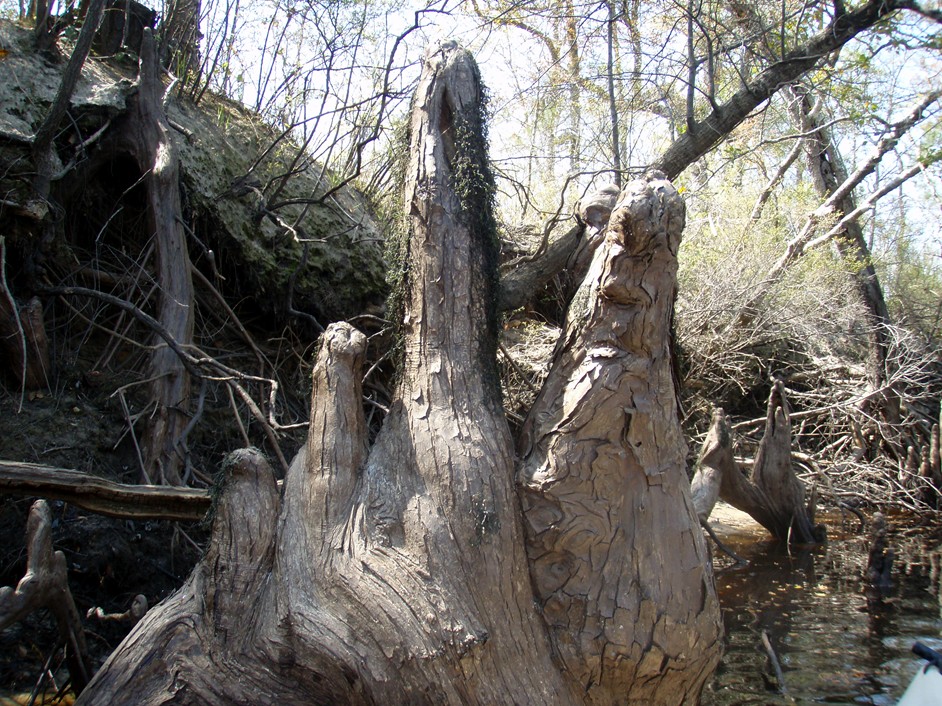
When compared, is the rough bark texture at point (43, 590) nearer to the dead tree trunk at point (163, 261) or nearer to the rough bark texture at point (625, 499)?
the dead tree trunk at point (163, 261)

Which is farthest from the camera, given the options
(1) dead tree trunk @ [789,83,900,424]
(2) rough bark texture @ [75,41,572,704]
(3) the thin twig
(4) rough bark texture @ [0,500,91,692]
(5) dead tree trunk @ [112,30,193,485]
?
(1) dead tree trunk @ [789,83,900,424]

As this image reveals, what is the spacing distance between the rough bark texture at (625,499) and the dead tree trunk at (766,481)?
3052 mm

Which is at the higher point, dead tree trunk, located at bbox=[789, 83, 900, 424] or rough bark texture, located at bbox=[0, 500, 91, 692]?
dead tree trunk, located at bbox=[789, 83, 900, 424]

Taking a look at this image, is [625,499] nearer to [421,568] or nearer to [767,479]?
[421,568]

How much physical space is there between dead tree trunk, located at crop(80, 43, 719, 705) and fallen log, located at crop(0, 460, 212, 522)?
0.73 meters

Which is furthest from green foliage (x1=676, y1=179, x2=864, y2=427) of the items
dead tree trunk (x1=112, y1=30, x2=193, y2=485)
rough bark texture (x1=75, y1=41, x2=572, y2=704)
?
rough bark texture (x1=75, y1=41, x2=572, y2=704)

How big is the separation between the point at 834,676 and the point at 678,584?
3.25 m

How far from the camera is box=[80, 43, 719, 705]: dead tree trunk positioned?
3.22 metres

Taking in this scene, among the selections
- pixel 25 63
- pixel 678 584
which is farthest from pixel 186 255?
pixel 678 584

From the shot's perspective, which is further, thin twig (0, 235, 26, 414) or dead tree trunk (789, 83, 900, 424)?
dead tree trunk (789, 83, 900, 424)

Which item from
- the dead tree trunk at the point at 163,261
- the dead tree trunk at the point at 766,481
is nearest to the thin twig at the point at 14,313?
the dead tree trunk at the point at 163,261

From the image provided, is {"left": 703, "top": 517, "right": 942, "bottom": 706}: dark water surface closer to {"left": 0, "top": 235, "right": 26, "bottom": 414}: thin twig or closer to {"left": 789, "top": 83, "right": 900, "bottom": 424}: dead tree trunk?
{"left": 789, "top": 83, "right": 900, "bottom": 424}: dead tree trunk

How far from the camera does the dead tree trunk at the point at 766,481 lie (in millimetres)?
6656

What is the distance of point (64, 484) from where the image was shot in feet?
13.3
